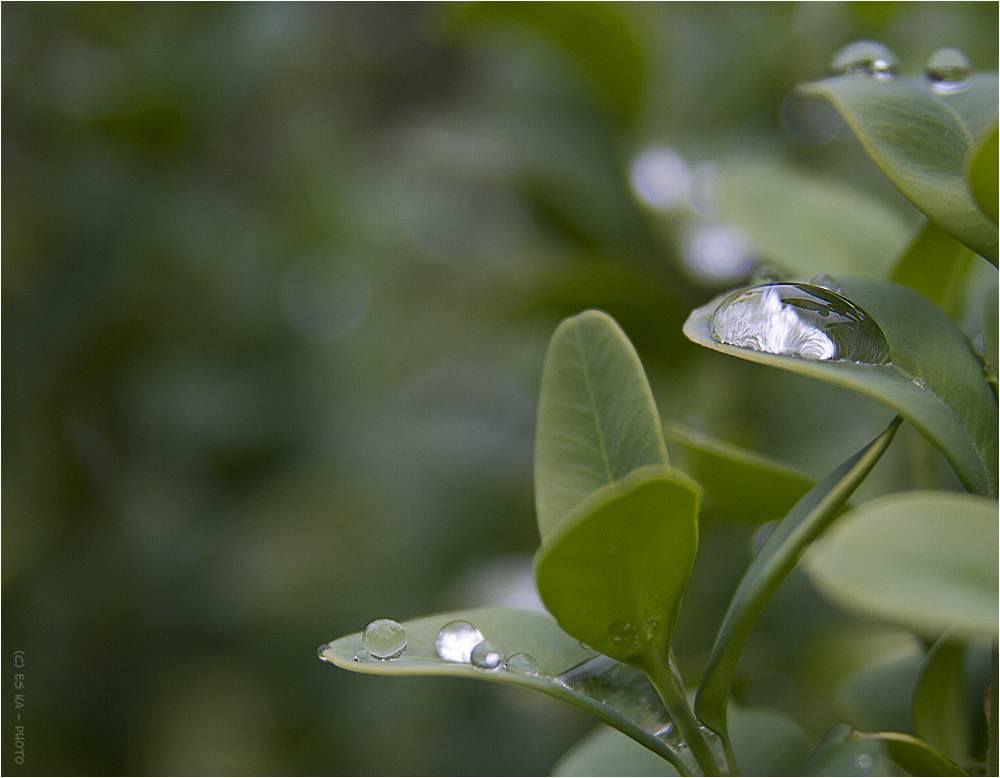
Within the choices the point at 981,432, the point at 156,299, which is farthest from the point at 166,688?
the point at 981,432

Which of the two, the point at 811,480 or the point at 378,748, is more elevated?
the point at 811,480

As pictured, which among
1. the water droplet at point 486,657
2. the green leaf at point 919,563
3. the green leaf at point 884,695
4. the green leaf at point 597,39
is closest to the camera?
the green leaf at point 919,563

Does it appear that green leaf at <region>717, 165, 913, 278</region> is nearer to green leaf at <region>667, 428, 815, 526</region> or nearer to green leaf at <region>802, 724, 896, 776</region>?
green leaf at <region>667, 428, 815, 526</region>

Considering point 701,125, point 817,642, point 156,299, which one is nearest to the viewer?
Result: point 817,642

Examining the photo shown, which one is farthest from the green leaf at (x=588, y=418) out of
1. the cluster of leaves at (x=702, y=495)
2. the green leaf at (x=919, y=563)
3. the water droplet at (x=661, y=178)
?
the water droplet at (x=661, y=178)

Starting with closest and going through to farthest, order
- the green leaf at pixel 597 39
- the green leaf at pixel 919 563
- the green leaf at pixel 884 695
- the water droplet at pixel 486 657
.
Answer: the green leaf at pixel 919 563
the water droplet at pixel 486 657
the green leaf at pixel 884 695
the green leaf at pixel 597 39

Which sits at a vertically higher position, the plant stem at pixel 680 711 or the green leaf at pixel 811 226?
the green leaf at pixel 811 226

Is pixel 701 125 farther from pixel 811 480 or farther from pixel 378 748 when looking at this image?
pixel 378 748

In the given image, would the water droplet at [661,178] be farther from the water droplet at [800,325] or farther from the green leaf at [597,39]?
the water droplet at [800,325]

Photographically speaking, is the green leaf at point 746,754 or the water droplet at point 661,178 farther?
the water droplet at point 661,178
